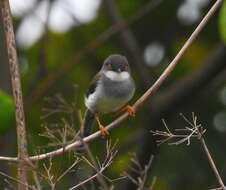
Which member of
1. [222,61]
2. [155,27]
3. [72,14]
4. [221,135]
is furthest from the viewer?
[155,27]

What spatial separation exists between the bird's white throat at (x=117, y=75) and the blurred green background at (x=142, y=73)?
0.91 metres

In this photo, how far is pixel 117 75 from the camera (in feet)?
22.1

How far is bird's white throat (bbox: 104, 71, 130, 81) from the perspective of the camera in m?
6.71

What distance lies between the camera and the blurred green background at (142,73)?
7.74m

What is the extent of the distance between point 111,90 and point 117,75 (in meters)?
0.17

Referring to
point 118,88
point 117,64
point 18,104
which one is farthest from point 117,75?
point 18,104

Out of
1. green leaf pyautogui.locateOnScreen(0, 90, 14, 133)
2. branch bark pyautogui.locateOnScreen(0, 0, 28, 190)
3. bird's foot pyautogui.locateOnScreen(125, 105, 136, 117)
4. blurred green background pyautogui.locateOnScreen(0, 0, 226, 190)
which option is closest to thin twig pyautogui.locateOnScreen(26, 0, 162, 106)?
blurred green background pyautogui.locateOnScreen(0, 0, 226, 190)

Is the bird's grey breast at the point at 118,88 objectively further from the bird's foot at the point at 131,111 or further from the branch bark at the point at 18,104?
the branch bark at the point at 18,104

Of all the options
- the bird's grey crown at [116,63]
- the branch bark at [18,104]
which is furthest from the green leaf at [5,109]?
the branch bark at [18,104]

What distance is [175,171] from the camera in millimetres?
8625

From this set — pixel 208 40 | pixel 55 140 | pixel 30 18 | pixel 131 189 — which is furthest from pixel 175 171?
pixel 55 140

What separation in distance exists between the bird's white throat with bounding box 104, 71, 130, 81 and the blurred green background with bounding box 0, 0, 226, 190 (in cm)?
91

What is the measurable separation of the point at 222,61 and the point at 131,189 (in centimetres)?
147

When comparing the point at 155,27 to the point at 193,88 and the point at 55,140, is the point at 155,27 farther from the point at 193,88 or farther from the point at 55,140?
the point at 55,140
